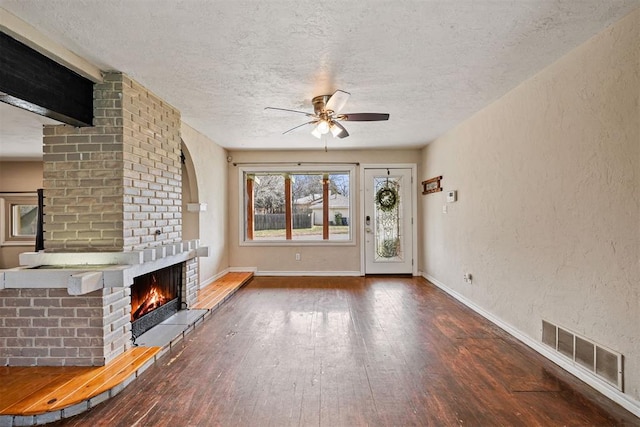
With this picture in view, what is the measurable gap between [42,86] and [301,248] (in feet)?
15.0

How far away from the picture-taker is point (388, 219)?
20.6 ft

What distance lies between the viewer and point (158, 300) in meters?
3.54

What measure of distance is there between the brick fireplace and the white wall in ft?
4.16

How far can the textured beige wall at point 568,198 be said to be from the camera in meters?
2.07

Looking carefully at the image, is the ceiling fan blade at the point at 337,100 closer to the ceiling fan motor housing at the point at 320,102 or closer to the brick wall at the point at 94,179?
the ceiling fan motor housing at the point at 320,102

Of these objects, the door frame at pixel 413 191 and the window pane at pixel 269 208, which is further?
the window pane at pixel 269 208

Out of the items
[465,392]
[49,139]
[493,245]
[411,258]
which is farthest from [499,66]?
[411,258]

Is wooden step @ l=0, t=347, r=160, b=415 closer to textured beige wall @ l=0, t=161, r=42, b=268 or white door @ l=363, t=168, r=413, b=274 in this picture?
white door @ l=363, t=168, r=413, b=274

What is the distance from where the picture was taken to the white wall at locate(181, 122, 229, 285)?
476 centimetres

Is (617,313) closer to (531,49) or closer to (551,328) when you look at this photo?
(551,328)

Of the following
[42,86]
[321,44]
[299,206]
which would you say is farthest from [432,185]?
[42,86]

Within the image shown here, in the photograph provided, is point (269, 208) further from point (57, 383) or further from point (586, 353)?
point (586, 353)

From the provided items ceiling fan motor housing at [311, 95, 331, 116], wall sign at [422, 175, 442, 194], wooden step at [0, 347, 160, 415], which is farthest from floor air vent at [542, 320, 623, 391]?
wooden step at [0, 347, 160, 415]

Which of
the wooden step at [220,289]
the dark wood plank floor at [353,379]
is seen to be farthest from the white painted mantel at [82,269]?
the wooden step at [220,289]
